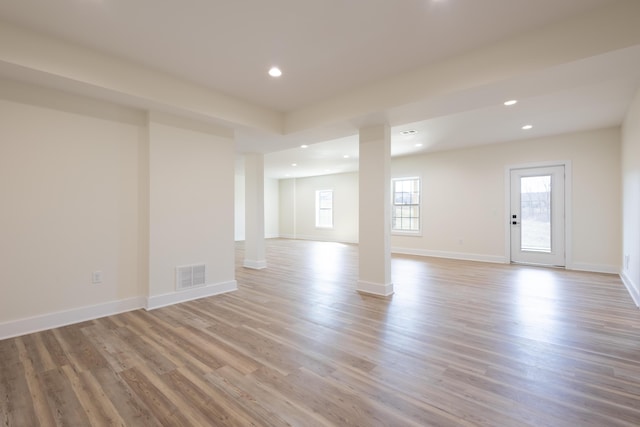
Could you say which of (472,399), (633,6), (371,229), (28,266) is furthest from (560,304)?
(28,266)

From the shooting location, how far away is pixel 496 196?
6664 millimetres

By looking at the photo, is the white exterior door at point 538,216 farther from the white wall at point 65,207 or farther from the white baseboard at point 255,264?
the white wall at point 65,207

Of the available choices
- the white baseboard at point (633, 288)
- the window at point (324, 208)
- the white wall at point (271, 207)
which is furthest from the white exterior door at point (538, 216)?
the white wall at point (271, 207)

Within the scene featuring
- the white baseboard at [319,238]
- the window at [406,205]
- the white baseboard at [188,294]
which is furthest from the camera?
the white baseboard at [319,238]

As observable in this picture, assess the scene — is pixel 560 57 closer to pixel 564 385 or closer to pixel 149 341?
pixel 564 385

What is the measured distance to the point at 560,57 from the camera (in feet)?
8.04

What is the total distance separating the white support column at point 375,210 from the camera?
409 cm

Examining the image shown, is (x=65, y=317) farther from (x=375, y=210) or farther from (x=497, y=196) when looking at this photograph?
(x=497, y=196)

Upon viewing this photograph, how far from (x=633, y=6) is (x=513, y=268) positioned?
491 centimetres

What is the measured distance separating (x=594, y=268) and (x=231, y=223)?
6767mm

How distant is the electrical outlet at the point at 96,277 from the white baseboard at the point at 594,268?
310 inches

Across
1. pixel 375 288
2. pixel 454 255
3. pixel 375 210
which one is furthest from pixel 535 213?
pixel 375 288

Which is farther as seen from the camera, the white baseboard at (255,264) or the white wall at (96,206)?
the white baseboard at (255,264)

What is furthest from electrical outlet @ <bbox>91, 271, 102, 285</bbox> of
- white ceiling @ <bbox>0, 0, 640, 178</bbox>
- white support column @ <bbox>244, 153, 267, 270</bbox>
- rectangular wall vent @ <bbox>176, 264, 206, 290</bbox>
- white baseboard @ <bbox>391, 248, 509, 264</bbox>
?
white baseboard @ <bbox>391, 248, 509, 264</bbox>
